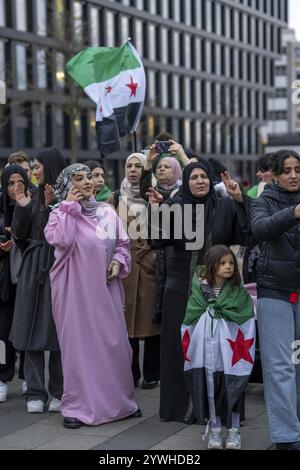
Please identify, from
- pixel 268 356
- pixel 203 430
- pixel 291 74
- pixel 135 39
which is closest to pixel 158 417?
pixel 203 430

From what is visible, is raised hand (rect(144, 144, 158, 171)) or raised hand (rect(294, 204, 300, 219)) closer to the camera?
raised hand (rect(294, 204, 300, 219))

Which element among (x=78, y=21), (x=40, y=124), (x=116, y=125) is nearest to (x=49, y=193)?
(x=116, y=125)

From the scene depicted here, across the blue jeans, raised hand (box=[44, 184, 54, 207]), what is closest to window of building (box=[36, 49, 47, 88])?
raised hand (box=[44, 184, 54, 207])

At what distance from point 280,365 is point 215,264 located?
0.77 m

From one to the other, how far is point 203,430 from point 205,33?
→ 196ft

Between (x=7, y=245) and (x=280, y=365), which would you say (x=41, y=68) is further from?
(x=280, y=365)

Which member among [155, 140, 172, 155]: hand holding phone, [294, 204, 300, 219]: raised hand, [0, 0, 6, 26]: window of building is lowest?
[294, 204, 300, 219]: raised hand

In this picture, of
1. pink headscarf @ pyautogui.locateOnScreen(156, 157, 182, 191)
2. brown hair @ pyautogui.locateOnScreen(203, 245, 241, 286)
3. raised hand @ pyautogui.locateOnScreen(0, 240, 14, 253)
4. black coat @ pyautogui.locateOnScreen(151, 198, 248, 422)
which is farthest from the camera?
raised hand @ pyautogui.locateOnScreen(0, 240, 14, 253)

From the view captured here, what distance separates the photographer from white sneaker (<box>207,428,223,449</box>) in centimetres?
521

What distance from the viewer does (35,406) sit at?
6324 millimetres

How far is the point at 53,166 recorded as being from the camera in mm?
6363

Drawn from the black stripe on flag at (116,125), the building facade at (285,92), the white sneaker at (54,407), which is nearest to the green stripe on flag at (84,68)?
the black stripe on flag at (116,125)

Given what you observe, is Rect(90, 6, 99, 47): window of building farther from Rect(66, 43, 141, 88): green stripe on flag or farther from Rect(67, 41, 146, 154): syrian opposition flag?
Rect(67, 41, 146, 154): syrian opposition flag
